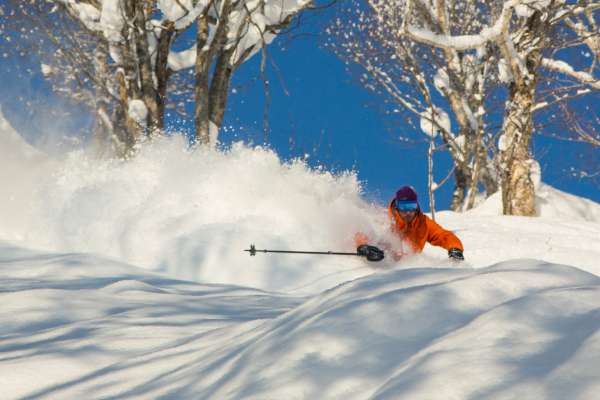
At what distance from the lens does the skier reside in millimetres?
7090

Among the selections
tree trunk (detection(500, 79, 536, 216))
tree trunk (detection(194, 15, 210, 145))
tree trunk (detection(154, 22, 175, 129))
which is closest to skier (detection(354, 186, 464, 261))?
tree trunk (detection(500, 79, 536, 216))

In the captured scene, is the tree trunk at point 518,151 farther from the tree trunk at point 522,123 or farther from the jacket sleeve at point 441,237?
the jacket sleeve at point 441,237

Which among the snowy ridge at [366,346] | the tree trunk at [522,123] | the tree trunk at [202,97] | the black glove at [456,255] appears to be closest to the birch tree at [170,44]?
the tree trunk at [202,97]

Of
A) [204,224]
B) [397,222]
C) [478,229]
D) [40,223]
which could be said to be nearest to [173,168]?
[204,224]

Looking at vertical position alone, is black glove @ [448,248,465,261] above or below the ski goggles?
below

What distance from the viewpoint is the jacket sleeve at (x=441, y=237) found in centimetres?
697

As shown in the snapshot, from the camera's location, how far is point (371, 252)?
7070 mm

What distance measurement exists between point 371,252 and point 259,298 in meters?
2.32

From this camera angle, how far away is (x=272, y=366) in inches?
83.5

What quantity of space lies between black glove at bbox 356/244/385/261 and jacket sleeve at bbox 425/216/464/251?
25.4 inches

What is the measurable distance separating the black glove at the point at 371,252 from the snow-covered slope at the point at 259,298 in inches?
14.2

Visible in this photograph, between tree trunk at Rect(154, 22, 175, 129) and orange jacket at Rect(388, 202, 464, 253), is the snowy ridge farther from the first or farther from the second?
tree trunk at Rect(154, 22, 175, 129)

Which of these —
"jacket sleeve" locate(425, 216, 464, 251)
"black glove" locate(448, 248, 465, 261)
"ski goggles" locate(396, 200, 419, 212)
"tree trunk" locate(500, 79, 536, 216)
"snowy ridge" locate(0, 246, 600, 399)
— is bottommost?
"snowy ridge" locate(0, 246, 600, 399)

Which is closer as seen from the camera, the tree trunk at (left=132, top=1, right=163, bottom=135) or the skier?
the skier
